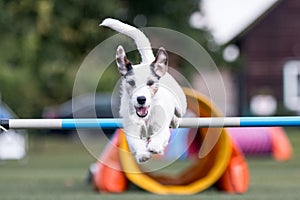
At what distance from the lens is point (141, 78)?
26.6 ft

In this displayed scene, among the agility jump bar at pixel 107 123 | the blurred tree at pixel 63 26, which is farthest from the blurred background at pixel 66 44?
the agility jump bar at pixel 107 123

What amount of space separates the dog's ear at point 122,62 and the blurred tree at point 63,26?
1629 cm

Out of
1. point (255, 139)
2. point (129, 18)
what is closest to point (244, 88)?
point (129, 18)

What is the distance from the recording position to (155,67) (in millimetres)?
8180

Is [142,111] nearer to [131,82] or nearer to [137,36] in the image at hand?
[131,82]

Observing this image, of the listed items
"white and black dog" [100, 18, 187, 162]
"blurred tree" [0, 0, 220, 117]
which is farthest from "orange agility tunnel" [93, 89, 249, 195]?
"blurred tree" [0, 0, 220, 117]

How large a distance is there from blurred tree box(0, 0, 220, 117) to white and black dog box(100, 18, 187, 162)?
638 inches

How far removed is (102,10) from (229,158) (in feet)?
47.6

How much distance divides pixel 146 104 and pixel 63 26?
20918 millimetres

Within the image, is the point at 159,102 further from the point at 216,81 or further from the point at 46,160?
the point at 46,160

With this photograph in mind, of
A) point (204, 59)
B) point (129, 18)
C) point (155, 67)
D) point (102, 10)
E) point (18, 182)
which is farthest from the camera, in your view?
point (129, 18)

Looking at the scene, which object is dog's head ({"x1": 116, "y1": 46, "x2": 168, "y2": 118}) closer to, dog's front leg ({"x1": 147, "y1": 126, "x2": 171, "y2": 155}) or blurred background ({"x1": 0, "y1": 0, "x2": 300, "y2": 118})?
dog's front leg ({"x1": 147, "y1": 126, "x2": 171, "y2": 155})

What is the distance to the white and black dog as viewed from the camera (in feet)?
26.4

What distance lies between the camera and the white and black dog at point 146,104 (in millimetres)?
8055
